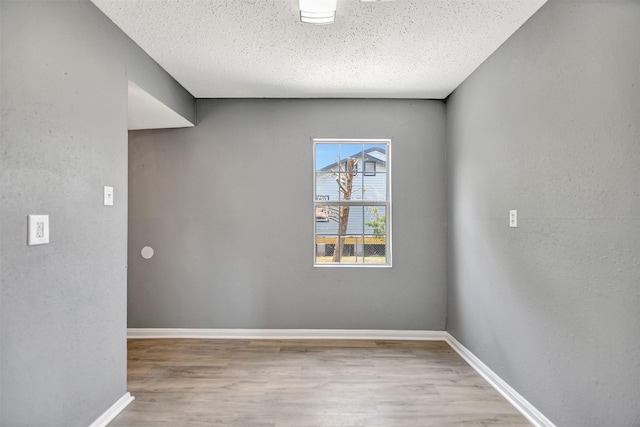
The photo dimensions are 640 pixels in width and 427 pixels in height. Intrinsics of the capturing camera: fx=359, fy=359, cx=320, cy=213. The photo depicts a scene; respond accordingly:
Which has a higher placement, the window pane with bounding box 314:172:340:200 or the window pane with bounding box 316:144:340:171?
the window pane with bounding box 316:144:340:171

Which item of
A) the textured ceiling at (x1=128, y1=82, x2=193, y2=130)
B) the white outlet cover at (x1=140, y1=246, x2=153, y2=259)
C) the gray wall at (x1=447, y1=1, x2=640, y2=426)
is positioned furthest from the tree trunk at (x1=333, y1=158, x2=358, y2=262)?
the white outlet cover at (x1=140, y1=246, x2=153, y2=259)

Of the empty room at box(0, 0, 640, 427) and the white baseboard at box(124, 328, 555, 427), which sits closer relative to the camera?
the empty room at box(0, 0, 640, 427)

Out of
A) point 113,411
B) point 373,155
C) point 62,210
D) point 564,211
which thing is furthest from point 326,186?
point 113,411

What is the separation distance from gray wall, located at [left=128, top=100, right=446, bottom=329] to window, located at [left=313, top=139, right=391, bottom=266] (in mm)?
109

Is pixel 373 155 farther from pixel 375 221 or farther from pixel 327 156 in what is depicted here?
pixel 375 221

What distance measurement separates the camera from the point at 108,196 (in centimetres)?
214

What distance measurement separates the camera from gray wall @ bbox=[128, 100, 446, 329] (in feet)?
11.9

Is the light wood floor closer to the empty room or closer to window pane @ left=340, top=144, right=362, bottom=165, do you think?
the empty room

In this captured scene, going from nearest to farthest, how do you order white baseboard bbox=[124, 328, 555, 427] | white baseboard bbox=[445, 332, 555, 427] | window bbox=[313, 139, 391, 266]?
white baseboard bbox=[445, 332, 555, 427], white baseboard bbox=[124, 328, 555, 427], window bbox=[313, 139, 391, 266]

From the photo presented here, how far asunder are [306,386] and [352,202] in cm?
181

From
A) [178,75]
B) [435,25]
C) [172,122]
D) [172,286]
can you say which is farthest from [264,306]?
[435,25]

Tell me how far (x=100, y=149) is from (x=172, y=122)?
146 centimetres

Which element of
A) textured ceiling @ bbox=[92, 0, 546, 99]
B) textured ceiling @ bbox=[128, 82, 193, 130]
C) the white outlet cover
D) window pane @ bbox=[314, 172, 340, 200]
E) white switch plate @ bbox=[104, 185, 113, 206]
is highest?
textured ceiling @ bbox=[92, 0, 546, 99]

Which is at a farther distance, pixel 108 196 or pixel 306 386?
pixel 306 386
